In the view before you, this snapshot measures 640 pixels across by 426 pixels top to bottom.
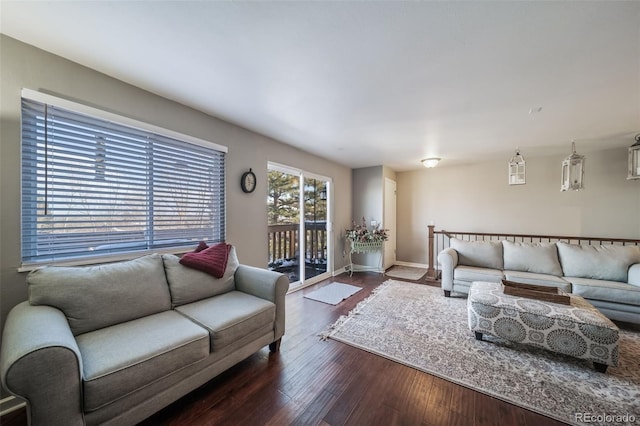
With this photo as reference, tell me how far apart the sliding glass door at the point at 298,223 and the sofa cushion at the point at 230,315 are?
5.05 feet

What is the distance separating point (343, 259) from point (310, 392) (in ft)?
11.7

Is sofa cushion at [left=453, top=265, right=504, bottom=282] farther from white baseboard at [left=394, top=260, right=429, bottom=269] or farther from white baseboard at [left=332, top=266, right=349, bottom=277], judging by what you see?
white baseboard at [left=332, top=266, right=349, bottom=277]

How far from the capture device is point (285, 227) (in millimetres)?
4000

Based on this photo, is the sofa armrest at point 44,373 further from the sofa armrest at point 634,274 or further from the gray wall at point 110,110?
the sofa armrest at point 634,274

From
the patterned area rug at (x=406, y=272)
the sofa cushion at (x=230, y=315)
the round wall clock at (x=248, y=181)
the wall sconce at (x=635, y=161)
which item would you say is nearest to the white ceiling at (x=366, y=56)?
the wall sconce at (x=635, y=161)

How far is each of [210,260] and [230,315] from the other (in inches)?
25.3

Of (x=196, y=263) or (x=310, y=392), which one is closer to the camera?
(x=310, y=392)

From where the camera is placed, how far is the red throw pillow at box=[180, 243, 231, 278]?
2107 millimetres

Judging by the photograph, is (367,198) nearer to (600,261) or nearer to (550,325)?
(600,261)

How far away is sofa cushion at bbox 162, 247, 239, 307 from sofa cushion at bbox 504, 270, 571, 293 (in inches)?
141

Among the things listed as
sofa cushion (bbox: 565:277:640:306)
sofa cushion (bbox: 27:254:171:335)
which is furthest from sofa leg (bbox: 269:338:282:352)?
sofa cushion (bbox: 565:277:640:306)

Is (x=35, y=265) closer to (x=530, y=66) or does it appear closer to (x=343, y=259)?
(x=530, y=66)

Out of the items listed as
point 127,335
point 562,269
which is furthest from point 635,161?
point 127,335

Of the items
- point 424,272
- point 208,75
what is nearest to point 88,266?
point 208,75
